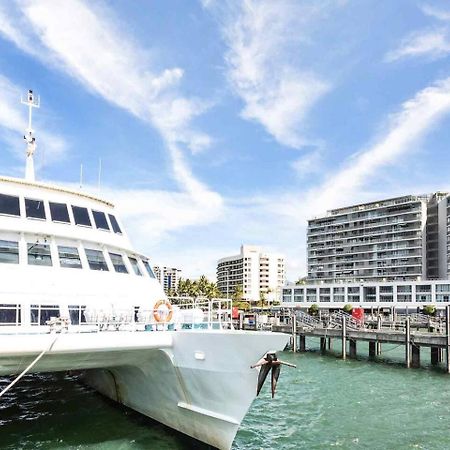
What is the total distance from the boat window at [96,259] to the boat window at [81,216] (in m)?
0.97

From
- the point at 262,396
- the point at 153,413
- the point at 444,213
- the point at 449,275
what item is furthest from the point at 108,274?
the point at 444,213

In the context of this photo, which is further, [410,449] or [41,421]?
[41,421]

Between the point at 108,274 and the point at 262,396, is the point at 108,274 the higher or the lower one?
the higher one

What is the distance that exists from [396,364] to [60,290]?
24.3 m

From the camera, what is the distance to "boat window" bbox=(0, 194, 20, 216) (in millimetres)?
12922

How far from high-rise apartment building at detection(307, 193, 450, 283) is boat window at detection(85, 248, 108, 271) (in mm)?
83576

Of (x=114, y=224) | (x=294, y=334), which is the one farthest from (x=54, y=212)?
(x=294, y=334)

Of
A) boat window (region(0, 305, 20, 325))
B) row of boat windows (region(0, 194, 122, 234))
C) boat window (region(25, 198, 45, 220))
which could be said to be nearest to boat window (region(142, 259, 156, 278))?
row of boat windows (region(0, 194, 122, 234))

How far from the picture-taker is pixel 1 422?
14.2 meters

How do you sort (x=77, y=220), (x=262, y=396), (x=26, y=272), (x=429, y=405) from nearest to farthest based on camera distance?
(x=26, y=272) < (x=77, y=220) < (x=429, y=405) < (x=262, y=396)

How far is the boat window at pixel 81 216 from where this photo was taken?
13.9 meters

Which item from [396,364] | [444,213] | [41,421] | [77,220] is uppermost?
[444,213]

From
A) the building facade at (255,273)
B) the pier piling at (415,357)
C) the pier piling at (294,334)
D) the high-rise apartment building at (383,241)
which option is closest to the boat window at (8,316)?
the pier piling at (415,357)

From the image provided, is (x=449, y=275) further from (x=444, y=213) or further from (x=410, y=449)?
(x=410, y=449)
